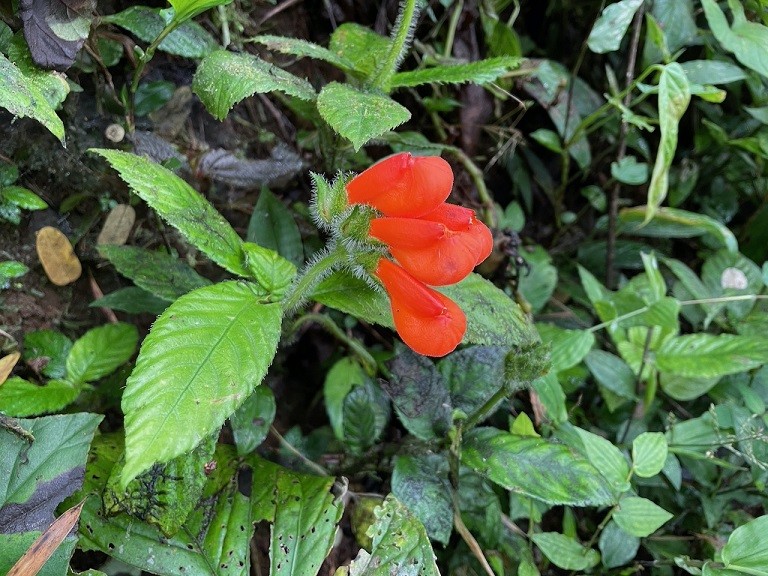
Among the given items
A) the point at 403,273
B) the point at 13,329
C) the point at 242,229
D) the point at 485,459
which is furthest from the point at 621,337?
the point at 13,329

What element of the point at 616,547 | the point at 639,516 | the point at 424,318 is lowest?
the point at 616,547

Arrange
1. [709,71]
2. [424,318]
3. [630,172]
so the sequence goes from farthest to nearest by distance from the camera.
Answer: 1. [630,172]
2. [709,71]
3. [424,318]

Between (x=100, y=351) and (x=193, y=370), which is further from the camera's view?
(x=100, y=351)

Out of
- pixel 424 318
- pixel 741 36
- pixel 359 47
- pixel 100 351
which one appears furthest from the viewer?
pixel 741 36

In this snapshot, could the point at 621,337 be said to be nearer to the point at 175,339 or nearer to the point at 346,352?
the point at 346,352

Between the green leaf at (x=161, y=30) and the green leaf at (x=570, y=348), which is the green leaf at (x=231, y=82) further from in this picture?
the green leaf at (x=570, y=348)

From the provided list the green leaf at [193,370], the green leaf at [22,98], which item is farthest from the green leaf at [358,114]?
the green leaf at [22,98]

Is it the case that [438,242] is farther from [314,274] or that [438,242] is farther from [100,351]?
[100,351]

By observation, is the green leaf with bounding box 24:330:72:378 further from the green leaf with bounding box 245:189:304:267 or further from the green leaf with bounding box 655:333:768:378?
the green leaf with bounding box 655:333:768:378

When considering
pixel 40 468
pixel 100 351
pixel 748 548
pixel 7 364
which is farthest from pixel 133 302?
pixel 748 548
